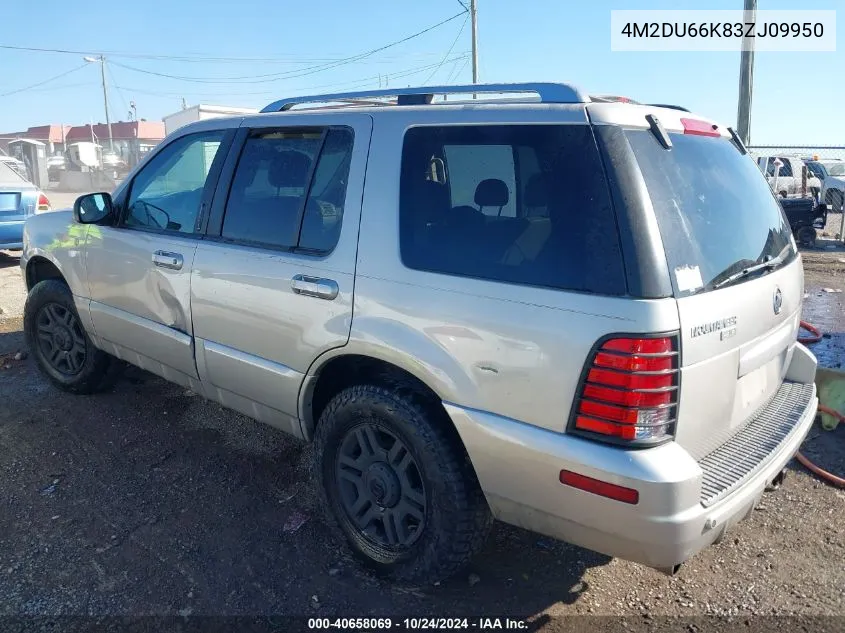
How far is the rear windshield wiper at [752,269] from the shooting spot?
2.30m

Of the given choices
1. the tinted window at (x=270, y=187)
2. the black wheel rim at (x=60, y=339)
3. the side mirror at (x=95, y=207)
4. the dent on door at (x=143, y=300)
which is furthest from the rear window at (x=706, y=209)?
the black wheel rim at (x=60, y=339)

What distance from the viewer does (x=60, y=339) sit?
477 cm

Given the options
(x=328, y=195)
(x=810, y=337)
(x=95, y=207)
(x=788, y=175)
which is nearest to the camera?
(x=328, y=195)

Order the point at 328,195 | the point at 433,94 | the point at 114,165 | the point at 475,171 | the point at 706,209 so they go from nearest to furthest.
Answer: the point at 706,209 < the point at 475,171 < the point at 433,94 < the point at 328,195 < the point at 114,165

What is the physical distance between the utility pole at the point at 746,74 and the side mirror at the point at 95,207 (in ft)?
41.1

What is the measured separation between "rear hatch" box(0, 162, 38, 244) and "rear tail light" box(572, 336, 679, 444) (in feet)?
32.5

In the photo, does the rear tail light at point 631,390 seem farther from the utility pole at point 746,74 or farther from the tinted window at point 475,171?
the utility pole at point 746,74

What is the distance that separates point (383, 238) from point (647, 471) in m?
1.33

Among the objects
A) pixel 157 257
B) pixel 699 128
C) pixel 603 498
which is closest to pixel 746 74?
pixel 699 128

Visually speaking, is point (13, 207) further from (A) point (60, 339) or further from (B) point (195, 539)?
(B) point (195, 539)

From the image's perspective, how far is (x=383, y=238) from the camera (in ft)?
8.75

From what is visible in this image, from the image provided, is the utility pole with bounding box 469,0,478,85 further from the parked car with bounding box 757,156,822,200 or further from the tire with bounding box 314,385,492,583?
the tire with bounding box 314,385,492,583

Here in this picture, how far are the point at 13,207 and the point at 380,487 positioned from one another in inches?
363

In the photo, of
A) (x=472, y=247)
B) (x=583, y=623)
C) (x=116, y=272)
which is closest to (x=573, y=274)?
(x=472, y=247)
